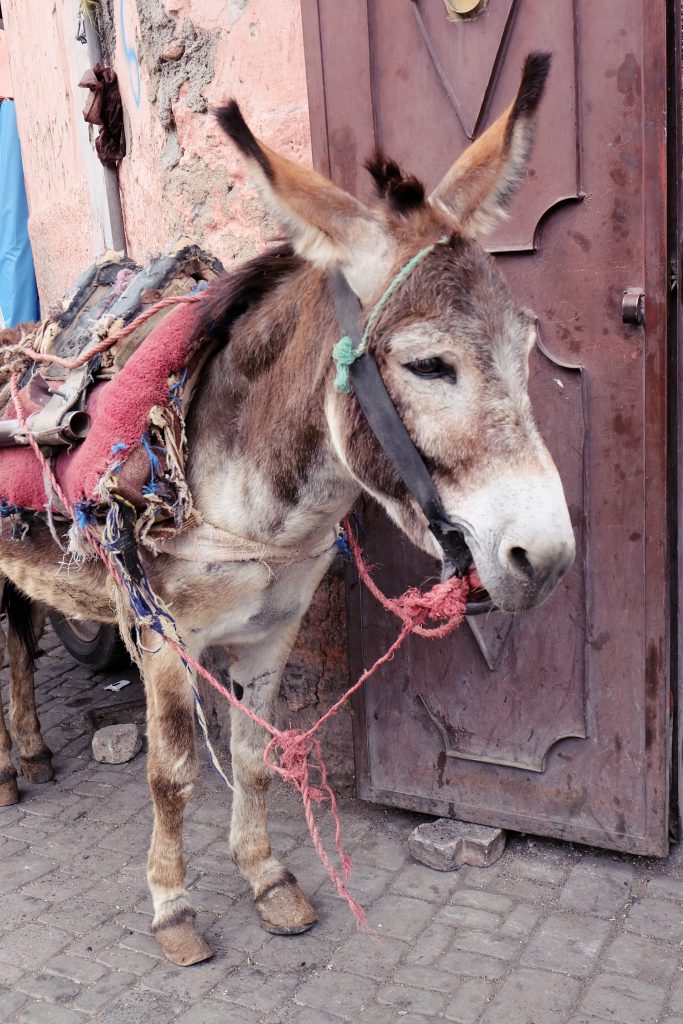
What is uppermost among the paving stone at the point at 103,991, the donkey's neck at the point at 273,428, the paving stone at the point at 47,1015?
the donkey's neck at the point at 273,428

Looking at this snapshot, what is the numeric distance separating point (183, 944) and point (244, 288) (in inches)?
74.7

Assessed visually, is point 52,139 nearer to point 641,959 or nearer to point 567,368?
point 567,368

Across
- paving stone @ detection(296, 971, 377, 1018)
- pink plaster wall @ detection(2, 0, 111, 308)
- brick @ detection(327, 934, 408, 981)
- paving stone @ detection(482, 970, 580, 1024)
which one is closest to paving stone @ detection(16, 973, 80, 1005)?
brick @ detection(327, 934, 408, 981)

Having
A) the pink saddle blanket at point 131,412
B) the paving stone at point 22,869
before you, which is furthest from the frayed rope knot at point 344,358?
the paving stone at point 22,869

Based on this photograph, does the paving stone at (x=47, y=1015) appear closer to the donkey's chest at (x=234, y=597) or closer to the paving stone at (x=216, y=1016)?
the paving stone at (x=216, y=1016)

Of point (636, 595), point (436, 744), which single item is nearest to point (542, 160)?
point (636, 595)

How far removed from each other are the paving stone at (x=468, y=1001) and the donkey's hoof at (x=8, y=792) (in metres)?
2.11

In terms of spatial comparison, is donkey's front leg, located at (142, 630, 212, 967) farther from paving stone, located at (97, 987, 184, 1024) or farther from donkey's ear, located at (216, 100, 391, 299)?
donkey's ear, located at (216, 100, 391, 299)

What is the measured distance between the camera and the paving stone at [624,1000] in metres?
2.35

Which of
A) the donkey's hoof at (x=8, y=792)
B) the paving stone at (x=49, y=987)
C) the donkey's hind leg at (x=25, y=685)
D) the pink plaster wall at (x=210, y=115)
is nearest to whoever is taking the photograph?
the paving stone at (x=49, y=987)

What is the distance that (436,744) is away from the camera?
10.9ft

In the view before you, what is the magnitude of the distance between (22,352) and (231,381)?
3.37 ft

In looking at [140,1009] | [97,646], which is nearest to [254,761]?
[140,1009]

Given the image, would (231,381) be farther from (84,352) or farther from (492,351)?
(492,351)
